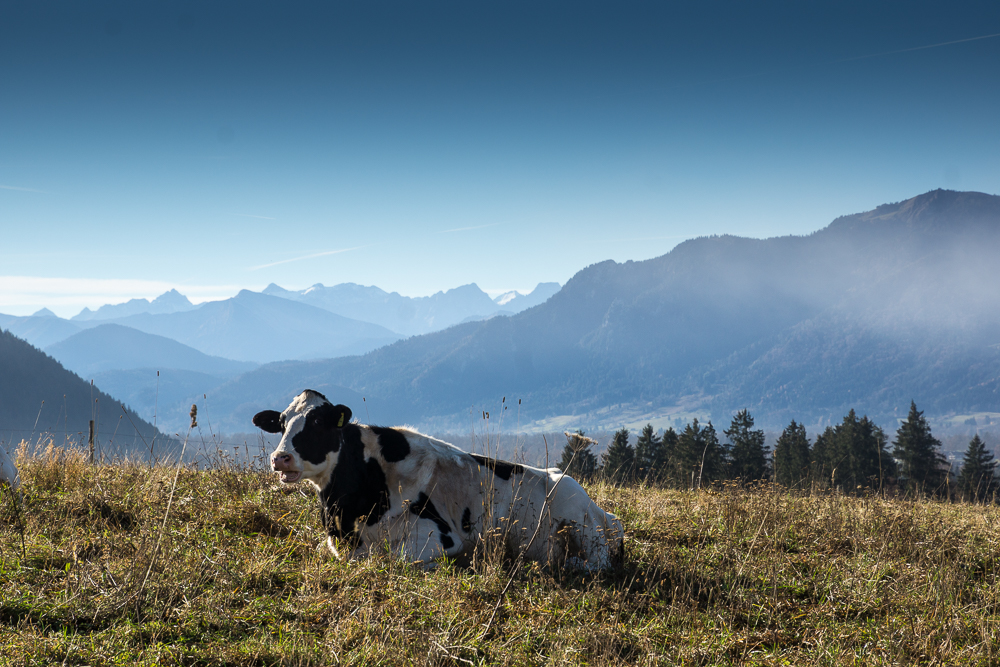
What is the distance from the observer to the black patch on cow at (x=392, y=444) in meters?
7.48

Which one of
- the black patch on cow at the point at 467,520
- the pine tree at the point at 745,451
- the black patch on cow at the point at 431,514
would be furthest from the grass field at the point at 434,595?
the pine tree at the point at 745,451

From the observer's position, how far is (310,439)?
6.88 meters

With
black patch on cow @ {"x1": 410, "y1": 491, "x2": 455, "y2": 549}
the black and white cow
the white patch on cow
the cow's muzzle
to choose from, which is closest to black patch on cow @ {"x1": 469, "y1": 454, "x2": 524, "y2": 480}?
the black and white cow

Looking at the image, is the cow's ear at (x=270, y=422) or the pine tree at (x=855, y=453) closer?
the cow's ear at (x=270, y=422)

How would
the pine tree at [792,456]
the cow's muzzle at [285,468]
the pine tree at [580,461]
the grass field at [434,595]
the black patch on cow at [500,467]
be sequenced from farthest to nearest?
the pine tree at [792,456] < the black patch on cow at [500,467] < the pine tree at [580,461] < the cow's muzzle at [285,468] < the grass field at [434,595]

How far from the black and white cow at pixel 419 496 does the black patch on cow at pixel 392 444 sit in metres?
0.01

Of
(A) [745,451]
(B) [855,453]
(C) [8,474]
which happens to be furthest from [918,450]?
(C) [8,474]

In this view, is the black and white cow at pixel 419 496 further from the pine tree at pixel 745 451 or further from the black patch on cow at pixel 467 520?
the pine tree at pixel 745 451

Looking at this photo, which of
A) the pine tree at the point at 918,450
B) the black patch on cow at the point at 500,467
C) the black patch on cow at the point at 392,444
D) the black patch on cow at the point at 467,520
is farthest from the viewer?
the pine tree at the point at 918,450

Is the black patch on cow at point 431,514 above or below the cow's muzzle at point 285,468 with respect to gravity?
below

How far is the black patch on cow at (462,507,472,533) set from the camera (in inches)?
284

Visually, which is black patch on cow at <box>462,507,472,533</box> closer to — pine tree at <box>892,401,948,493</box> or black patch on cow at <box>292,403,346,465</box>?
black patch on cow at <box>292,403,346,465</box>

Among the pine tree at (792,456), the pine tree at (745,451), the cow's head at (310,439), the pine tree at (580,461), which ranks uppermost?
the cow's head at (310,439)

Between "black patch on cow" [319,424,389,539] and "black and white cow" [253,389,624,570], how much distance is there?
0.01 meters
